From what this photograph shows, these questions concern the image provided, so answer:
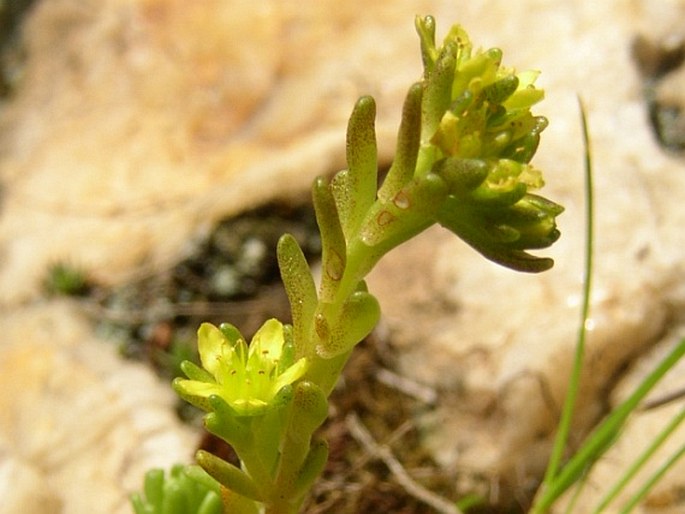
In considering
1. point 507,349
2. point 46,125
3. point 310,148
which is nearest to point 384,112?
point 310,148

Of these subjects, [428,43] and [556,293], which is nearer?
[428,43]

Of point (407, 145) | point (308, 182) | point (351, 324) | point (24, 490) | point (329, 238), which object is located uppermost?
point (308, 182)

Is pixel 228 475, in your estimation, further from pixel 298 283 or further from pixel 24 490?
pixel 24 490

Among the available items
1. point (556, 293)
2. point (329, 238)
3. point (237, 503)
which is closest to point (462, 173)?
point (329, 238)

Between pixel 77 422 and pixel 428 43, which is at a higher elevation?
pixel 428 43

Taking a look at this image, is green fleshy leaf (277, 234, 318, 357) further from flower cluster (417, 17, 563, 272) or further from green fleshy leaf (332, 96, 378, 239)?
flower cluster (417, 17, 563, 272)

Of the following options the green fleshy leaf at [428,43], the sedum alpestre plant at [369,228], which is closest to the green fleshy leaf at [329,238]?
the sedum alpestre plant at [369,228]

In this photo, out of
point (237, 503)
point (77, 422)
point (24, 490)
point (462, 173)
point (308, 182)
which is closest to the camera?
point (462, 173)
